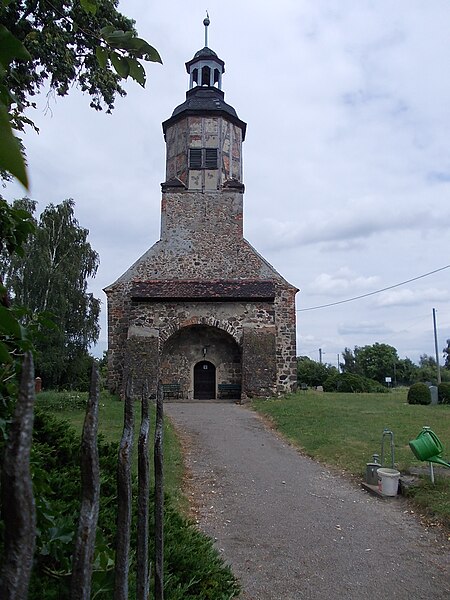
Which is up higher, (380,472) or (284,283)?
(284,283)

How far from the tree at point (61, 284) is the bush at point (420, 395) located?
17.3m

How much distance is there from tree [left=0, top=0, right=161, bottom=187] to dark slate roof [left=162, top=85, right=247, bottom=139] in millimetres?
15905

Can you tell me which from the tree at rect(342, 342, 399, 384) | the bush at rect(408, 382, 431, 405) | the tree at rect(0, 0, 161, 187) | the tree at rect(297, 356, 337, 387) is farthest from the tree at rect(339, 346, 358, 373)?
the tree at rect(0, 0, 161, 187)

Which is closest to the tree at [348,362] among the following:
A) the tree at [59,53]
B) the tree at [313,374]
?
the tree at [313,374]

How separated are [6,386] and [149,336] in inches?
728

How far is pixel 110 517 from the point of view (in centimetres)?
334

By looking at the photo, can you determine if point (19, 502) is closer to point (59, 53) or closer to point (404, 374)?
point (59, 53)

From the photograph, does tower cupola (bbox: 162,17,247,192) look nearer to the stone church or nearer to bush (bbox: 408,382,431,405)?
the stone church

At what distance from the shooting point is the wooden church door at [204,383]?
21.8 metres

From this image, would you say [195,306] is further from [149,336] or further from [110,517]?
[110,517]

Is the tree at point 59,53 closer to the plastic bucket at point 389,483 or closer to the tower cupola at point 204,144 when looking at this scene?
the plastic bucket at point 389,483

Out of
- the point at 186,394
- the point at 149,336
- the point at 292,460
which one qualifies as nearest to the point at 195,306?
the point at 149,336

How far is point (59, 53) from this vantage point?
7.67 m

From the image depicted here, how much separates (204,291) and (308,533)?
614 inches
